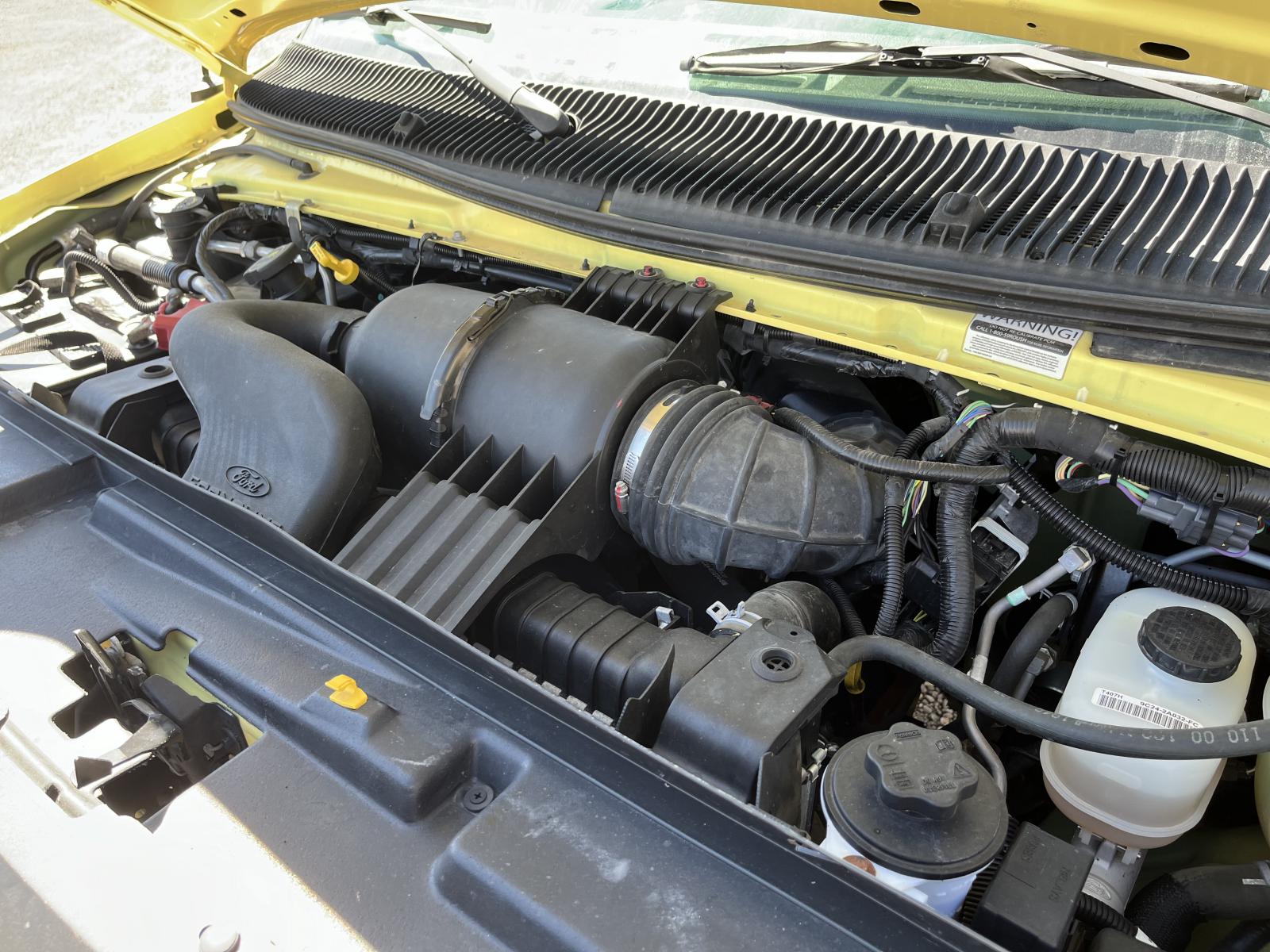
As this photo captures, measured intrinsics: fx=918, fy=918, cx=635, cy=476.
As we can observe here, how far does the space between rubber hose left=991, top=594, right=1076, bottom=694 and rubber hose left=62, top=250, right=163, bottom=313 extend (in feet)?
6.48

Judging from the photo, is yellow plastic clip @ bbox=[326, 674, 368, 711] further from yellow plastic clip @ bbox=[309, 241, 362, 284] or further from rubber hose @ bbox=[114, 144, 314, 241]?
rubber hose @ bbox=[114, 144, 314, 241]

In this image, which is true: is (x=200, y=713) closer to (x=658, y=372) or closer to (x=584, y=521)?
(x=584, y=521)

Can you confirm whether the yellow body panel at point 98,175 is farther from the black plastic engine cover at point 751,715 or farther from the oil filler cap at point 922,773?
the oil filler cap at point 922,773

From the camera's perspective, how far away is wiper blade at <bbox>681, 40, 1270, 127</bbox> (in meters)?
1.28

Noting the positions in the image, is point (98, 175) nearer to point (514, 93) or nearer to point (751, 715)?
point (514, 93)

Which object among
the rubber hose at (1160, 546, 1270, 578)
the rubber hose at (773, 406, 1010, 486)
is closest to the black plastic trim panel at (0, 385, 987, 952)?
the rubber hose at (773, 406, 1010, 486)

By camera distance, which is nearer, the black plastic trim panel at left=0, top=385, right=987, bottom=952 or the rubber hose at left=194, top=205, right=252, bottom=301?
the black plastic trim panel at left=0, top=385, right=987, bottom=952

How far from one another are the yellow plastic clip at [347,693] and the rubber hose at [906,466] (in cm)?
66

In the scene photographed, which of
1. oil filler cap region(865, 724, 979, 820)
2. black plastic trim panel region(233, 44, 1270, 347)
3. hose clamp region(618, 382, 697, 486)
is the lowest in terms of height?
oil filler cap region(865, 724, 979, 820)

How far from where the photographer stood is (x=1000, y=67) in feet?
4.79

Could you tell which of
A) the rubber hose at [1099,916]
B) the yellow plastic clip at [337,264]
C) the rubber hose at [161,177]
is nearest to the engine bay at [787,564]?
the rubber hose at [1099,916]

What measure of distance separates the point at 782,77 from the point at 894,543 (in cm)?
93

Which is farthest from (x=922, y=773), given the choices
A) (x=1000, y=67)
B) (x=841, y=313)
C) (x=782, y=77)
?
(x=782, y=77)

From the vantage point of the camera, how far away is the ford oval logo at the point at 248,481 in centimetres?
134
